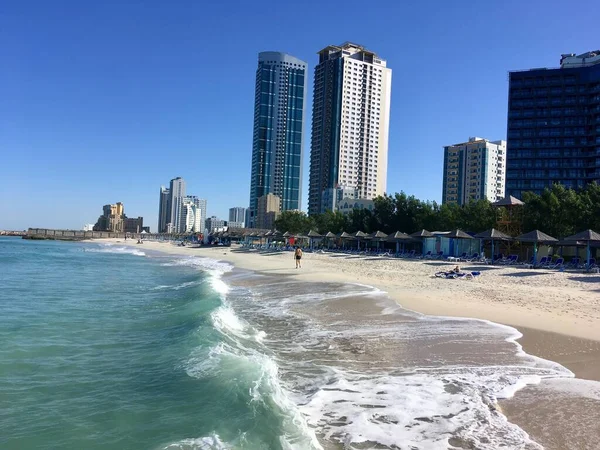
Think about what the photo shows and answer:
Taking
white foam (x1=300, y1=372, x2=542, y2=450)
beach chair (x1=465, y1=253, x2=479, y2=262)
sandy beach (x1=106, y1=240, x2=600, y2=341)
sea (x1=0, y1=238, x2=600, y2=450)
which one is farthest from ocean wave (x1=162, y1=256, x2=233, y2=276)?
white foam (x1=300, y1=372, x2=542, y2=450)

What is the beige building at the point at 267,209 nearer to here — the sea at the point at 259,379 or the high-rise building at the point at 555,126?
the high-rise building at the point at 555,126

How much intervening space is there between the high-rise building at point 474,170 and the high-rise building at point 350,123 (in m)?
26.4

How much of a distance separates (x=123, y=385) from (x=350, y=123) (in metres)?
143

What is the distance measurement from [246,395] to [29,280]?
2373 centimetres

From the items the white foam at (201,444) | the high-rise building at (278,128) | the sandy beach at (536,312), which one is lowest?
the white foam at (201,444)

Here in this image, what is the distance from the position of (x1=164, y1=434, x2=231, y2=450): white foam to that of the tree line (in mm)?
41446

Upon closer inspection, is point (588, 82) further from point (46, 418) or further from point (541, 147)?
point (46, 418)

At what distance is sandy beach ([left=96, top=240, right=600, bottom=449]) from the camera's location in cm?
574

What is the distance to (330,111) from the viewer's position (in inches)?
5763

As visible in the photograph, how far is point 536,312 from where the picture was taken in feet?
45.1

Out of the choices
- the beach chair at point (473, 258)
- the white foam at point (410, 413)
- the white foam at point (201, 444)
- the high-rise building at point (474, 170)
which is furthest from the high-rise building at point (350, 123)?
the white foam at point (201, 444)

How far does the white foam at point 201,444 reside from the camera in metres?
5.43

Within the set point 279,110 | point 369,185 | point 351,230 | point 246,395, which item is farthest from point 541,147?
point 279,110

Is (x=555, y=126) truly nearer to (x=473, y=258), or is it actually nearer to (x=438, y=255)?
(x=438, y=255)
